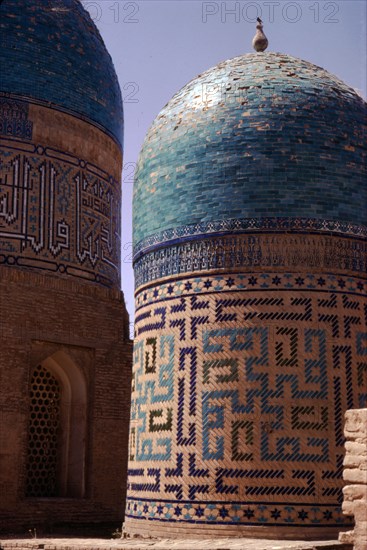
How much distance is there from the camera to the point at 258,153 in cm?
969

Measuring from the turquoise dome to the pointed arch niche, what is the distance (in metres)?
3.80

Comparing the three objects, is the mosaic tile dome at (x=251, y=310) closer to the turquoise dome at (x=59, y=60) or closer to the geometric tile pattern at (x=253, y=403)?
the geometric tile pattern at (x=253, y=403)

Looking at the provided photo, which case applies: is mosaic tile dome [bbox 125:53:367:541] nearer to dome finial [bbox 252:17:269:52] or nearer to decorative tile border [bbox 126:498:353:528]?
decorative tile border [bbox 126:498:353:528]

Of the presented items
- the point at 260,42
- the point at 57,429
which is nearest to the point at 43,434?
the point at 57,429

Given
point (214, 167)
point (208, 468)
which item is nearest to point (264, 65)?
point (214, 167)

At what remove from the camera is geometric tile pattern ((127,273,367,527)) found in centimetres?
884

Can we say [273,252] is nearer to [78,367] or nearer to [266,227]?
[266,227]

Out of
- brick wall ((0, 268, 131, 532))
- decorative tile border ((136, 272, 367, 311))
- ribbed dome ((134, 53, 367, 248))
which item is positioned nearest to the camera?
decorative tile border ((136, 272, 367, 311))

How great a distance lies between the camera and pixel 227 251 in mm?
9602

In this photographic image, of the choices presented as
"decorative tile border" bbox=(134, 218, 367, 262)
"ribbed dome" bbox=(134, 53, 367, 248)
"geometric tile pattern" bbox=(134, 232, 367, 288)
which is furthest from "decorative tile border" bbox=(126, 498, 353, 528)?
"ribbed dome" bbox=(134, 53, 367, 248)

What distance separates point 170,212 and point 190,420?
2348mm

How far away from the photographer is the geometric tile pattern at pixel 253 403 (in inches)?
348

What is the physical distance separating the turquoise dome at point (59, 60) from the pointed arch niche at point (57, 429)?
380 cm

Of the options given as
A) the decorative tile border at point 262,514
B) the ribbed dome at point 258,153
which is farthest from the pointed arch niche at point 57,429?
the decorative tile border at point 262,514
